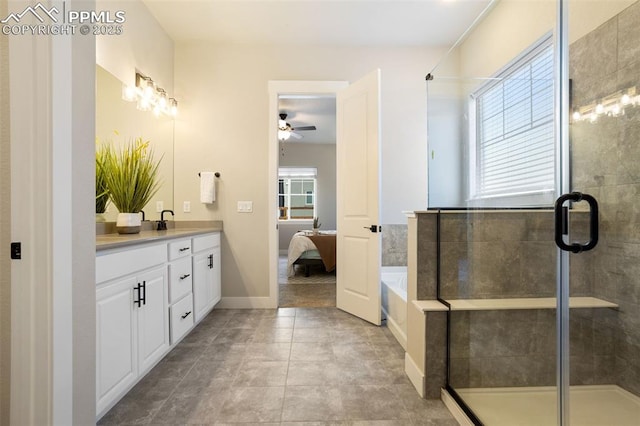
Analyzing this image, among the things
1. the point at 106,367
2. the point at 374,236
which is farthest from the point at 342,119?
the point at 106,367

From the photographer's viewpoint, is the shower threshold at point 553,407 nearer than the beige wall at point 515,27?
Yes

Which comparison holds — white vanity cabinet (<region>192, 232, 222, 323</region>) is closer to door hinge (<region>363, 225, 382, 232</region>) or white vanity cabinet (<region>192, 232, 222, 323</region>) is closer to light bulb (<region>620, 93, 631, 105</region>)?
door hinge (<region>363, 225, 382, 232</region>)

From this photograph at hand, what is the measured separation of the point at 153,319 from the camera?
1.74 meters

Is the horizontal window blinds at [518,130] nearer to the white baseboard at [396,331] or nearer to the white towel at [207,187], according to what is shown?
the white baseboard at [396,331]

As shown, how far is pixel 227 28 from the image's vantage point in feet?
9.54

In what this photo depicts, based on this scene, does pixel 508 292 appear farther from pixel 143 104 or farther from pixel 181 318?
pixel 143 104

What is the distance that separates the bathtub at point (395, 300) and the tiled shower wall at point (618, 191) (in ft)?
3.67

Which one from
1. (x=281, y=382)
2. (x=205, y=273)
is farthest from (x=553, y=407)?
(x=205, y=273)

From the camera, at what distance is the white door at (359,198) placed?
2699mm

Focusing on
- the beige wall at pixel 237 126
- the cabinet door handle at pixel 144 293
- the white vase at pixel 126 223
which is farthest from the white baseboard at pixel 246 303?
the cabinet door handle at pixel 144 293

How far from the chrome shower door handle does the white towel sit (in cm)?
285

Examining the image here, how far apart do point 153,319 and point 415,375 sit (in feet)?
5.17

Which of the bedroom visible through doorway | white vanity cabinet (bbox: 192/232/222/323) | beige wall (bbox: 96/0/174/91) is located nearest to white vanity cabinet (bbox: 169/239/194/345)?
white vanity cabinet (bbox: 192/232/222/323)

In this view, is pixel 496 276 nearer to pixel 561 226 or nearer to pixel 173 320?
pixel 561 226
